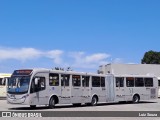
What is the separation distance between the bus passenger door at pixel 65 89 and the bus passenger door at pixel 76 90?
1.76 feet

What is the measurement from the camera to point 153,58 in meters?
105

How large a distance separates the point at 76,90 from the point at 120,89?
7.11 metres

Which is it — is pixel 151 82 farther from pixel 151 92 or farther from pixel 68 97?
pixel 68 97

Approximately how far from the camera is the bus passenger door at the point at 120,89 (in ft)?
120

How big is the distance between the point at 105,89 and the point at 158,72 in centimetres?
3832

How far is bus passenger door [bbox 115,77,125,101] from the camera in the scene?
36.6 meters

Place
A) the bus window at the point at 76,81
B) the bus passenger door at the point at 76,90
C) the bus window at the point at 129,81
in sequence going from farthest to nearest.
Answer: the bus window at the point at 129,81, the bus window at the point at 76,81, the bus passenger door at the point at 76,90

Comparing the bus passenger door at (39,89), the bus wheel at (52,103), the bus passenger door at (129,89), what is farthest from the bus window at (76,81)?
the bus passenger door at (129,89)

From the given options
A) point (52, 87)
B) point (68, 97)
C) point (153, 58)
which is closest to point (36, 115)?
point (52, 87)

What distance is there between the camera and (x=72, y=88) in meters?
30.4

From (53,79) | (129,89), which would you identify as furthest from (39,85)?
(129,89)

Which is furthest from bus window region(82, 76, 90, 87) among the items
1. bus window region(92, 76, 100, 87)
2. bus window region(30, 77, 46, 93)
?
bus window region(30, 77, 46, 93)

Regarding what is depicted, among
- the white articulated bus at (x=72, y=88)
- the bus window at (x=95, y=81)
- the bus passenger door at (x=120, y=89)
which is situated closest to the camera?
the white articulated bus at (x=72, y=88)

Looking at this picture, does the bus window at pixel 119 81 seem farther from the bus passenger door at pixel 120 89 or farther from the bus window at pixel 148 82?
the bus window at pixel 148 82
